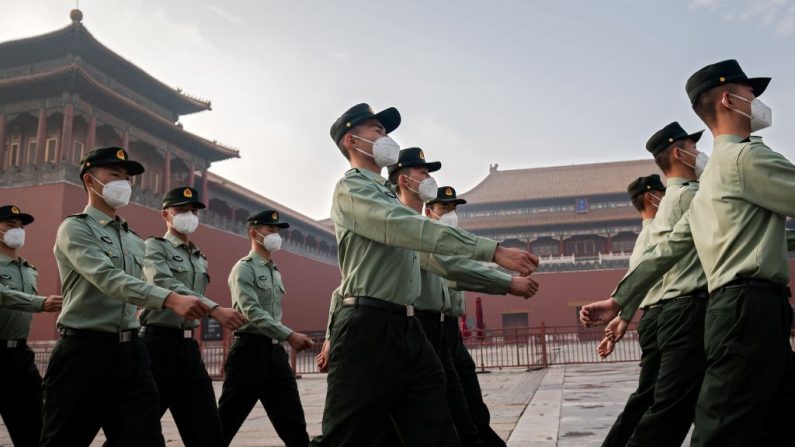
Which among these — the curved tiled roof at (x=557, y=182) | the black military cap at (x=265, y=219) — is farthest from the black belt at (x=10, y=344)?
the curved tiled roof at (x=557, y=182)

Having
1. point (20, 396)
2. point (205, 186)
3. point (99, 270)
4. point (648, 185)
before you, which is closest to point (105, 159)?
point (99, 270)

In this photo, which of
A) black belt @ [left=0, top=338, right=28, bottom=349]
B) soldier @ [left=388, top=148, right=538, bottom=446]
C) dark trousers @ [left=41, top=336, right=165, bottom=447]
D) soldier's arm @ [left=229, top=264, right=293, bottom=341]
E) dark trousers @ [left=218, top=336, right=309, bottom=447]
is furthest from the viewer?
black belt @ [left=0, top=338, right=28, bottom=349]

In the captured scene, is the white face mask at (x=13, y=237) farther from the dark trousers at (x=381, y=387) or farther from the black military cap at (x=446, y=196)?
the dark trousers at (x=381, y=387)

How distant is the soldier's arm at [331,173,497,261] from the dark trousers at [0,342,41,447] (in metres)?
3.06

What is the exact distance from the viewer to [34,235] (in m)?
15.2

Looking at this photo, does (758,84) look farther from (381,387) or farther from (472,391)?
(472,391)

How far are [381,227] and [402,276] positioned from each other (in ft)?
0.75

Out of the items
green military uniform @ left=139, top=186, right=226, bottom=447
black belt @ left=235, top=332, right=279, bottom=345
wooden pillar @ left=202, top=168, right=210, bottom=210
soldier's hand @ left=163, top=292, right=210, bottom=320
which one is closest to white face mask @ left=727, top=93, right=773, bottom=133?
soldier's hand @ left=163, top=292, right=210, bottom=320

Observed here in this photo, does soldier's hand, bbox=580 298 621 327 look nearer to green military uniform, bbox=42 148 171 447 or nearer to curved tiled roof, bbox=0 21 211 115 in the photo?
green military uniform, bbox=42 148 171 447

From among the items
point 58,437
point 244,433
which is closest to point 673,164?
point 58,437

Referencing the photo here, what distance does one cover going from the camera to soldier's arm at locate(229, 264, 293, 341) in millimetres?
4074

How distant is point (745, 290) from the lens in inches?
84.8

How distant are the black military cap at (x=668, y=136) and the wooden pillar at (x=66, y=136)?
50.4 ft

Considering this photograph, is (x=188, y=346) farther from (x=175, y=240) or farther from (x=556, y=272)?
(x=556, y=272)
